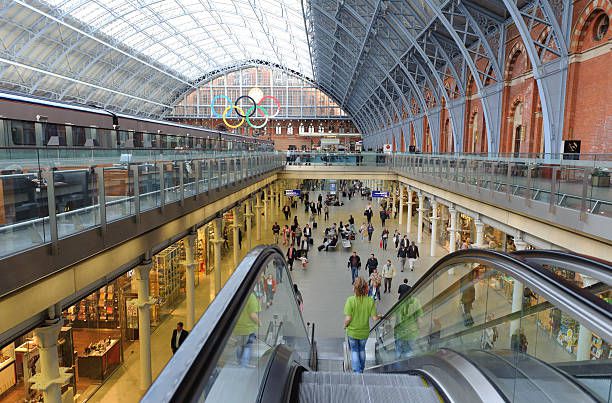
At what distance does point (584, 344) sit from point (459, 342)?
1.90 m

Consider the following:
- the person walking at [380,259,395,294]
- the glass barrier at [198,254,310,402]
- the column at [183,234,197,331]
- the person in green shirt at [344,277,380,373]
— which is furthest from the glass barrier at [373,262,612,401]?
the person walking at [380,259,395,294]

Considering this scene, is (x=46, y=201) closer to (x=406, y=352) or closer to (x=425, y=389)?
(x=425, y=389)

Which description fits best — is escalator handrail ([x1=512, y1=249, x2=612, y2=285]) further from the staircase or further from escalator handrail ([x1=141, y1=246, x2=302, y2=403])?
escalator handrail ([x1=141, y1=246, x2=302, y2=403])

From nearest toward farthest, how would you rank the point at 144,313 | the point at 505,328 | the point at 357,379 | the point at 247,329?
the point at 247,329 < the point at 505,328 < the point at 357,379 < the point at 144,313

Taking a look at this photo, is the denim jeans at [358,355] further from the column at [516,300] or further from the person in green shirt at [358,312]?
the column at [516,300]

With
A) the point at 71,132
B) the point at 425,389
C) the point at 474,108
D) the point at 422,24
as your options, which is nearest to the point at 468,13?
the point at 422,24

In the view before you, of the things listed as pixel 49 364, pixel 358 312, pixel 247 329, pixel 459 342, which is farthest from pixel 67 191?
pixel 459 342

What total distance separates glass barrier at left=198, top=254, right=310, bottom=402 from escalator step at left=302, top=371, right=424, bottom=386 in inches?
16.7

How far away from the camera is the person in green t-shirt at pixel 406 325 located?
20.3ft

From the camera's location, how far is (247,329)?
8.35ft

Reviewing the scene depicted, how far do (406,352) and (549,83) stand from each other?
12.7 meters

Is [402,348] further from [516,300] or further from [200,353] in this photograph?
[200,353]

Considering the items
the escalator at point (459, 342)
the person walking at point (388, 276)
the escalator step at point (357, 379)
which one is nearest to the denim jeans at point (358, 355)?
Answer: the escalator at point (459, 342)

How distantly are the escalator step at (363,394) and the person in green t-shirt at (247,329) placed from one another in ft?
3.82
